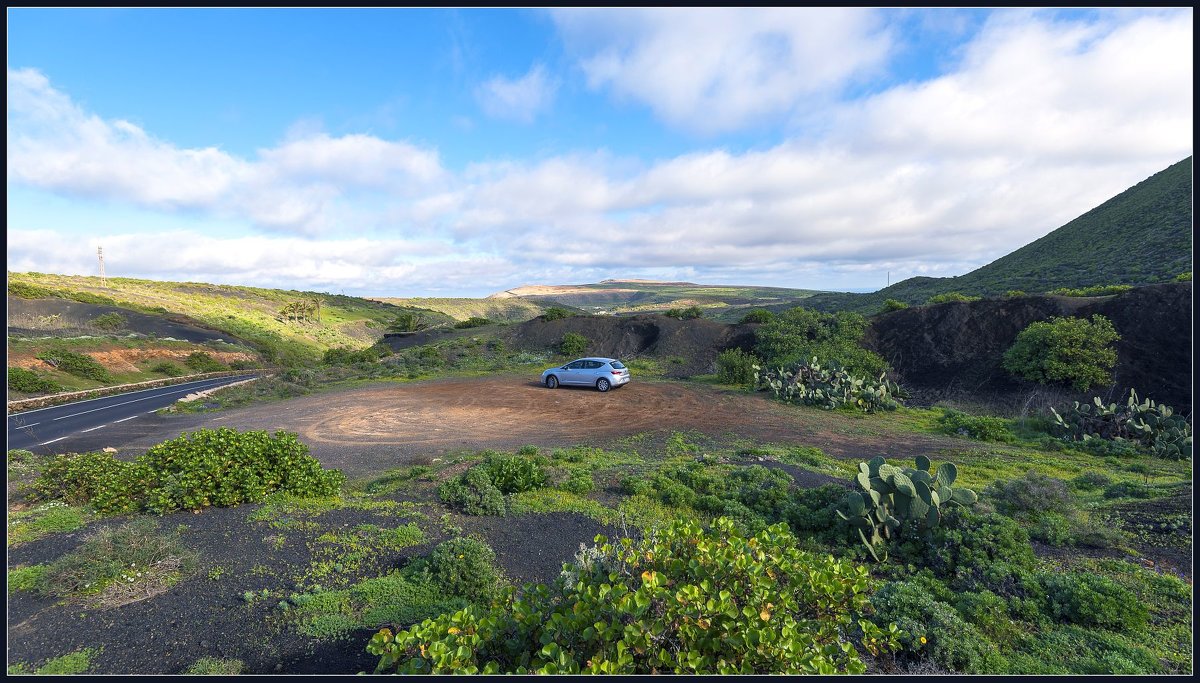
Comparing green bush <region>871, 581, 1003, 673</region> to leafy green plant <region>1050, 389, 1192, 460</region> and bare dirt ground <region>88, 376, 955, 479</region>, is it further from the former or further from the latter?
leafy green plant <region>1050, 389, 1192, 460</region>

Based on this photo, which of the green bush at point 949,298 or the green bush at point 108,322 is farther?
the green bush at point 108,322

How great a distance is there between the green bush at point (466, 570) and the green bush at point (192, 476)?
3.72 m

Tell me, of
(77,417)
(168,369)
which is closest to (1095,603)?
(77,417)

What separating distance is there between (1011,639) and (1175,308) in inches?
871

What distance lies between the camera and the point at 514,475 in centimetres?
777

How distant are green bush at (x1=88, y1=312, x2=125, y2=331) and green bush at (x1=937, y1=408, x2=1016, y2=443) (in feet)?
182

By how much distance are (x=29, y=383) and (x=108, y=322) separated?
1013 inches

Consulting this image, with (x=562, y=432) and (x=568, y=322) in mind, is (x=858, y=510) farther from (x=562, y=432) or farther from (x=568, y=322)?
(x=568, y=322)

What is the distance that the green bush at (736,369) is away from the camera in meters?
20.2

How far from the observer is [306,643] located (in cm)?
371

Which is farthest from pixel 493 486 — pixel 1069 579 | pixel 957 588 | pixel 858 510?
pixel 1069 579

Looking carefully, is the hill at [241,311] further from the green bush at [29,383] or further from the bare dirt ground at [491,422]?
the bare dirt ground at [491,422]

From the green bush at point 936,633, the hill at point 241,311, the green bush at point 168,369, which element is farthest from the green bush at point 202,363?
the green bush at point 936,633

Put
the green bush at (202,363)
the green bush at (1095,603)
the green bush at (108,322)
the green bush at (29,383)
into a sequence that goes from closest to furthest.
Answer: the green bush at (1095,603), the green bush at (29,383), the green bush at (202,363), the green bush at (108,322)
